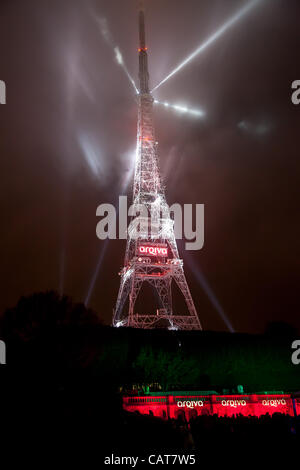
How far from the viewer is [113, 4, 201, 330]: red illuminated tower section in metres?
50.2

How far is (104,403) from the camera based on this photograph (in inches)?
636

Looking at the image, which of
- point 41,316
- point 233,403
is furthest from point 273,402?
point 41,316

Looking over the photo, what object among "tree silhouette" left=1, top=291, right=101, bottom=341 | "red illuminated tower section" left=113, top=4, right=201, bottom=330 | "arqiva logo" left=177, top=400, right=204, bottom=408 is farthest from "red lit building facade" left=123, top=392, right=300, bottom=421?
"red illuminated tower section" left=113, top=4, right=201, bottom=330

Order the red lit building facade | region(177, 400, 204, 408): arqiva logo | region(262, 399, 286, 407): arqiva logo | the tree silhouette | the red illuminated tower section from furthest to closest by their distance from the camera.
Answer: the red illuminated tower section, region(262, 399, 286, 407): arqiva logo, the tree silhouette, region(177, 400, 204, 408): arqiva logo, the red lit building facade

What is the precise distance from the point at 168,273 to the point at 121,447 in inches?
1673

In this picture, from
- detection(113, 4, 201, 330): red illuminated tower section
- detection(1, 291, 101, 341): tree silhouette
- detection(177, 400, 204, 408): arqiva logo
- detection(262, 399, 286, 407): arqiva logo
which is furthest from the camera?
detection(113, 4, 201, 330): red illuminated tower section

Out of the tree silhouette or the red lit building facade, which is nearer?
the red lit building facade

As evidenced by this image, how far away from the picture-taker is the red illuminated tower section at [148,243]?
50.2 meters

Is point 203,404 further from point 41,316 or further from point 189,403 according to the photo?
point 41,316

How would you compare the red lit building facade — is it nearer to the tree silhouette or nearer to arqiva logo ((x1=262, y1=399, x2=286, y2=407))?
arqiva logo ((x1=262, y1=399, x2=286, y2=407))

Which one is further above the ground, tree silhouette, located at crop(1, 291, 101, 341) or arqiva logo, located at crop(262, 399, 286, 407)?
tree silhouette, located at crop(1, 291, 101, 341)

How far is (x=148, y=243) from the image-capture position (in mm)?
52000
